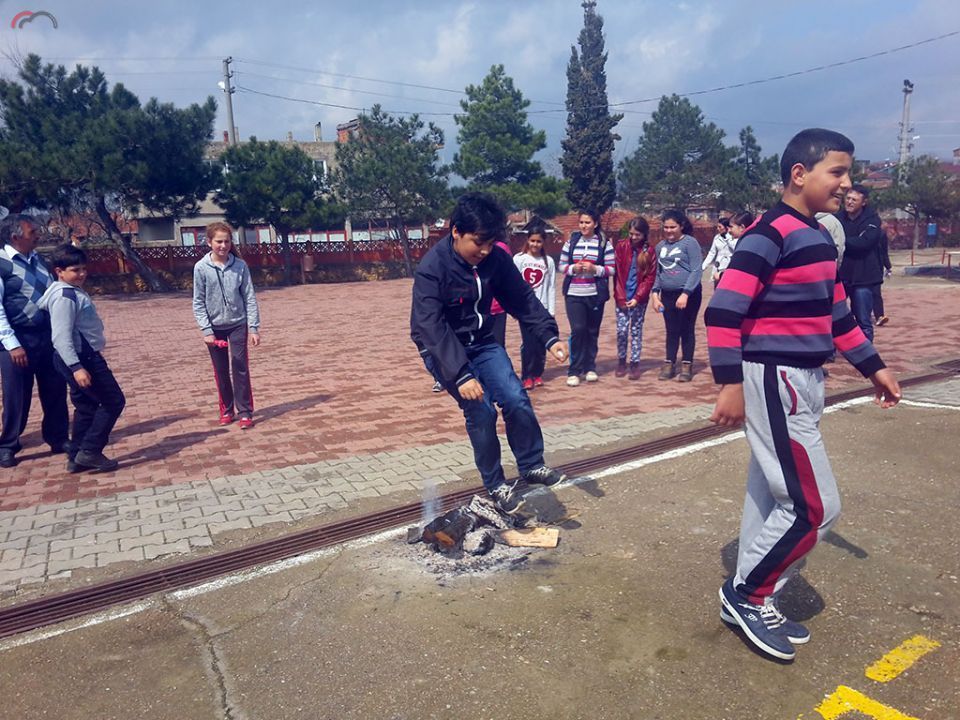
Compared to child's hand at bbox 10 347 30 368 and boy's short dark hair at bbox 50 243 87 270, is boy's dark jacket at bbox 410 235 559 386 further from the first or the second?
child's hand at bbox 10 347 30 368

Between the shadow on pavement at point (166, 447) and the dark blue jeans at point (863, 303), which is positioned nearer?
the shadow on pavement at point (166, 447)

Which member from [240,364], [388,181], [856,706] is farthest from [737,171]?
[856,706]

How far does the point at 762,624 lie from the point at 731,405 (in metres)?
0.93

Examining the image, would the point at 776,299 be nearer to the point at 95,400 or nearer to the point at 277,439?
the point at 277,439

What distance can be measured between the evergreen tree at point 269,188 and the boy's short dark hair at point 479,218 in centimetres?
2624

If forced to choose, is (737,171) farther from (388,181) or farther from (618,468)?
(618,468)

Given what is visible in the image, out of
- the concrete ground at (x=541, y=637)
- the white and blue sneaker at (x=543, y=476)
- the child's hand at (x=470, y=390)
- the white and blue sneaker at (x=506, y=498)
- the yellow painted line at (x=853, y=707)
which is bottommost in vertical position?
the yellow painted line at (x=853, y=707)

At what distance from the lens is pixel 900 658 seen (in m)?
3.13

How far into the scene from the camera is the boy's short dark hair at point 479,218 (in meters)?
4.07

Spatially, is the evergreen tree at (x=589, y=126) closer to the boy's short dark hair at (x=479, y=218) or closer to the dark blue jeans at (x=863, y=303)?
the dark blue jeans at (x=863, y=303)

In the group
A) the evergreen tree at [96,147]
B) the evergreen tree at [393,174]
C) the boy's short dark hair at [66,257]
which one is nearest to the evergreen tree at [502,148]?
the evergreen tree at [393,174]

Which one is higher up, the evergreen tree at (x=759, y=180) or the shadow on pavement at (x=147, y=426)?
the evergreen tree at (x=759, y=180)

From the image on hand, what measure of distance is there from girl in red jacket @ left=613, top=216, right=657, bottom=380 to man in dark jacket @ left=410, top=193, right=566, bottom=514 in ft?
14.8

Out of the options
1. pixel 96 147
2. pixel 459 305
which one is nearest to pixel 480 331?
pixel 459 305
